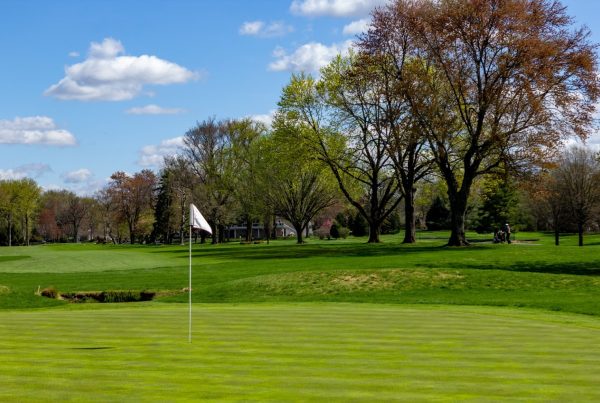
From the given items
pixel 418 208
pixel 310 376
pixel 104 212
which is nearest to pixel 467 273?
pixel 310 376

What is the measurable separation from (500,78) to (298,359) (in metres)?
41.7

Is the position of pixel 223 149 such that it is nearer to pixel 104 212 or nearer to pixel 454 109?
pixel 454 109

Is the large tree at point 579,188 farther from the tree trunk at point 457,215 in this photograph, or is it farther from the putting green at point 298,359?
the putting green at point 298,359

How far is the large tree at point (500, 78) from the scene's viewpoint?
150 feet

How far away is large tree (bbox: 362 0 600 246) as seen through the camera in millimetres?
45750

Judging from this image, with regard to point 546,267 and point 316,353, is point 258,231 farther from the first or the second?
point 316,353

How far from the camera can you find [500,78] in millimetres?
48062

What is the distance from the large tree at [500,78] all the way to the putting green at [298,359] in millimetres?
32646

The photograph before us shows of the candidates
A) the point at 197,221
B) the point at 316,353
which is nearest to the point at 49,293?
the point at 197,221

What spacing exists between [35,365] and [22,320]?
690cm

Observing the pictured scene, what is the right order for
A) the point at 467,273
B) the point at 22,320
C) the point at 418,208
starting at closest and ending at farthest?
the point at 22,320
the point at 467,273
the point at 418,208

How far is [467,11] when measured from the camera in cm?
4619

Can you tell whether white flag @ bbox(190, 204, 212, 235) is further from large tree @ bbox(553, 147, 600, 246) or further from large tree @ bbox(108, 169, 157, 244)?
large tree @ bbox(108, 169, 157, 244)

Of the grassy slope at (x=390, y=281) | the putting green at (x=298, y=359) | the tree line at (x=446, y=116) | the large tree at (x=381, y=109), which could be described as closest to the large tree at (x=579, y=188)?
the tree line at (x=446, y=116)
